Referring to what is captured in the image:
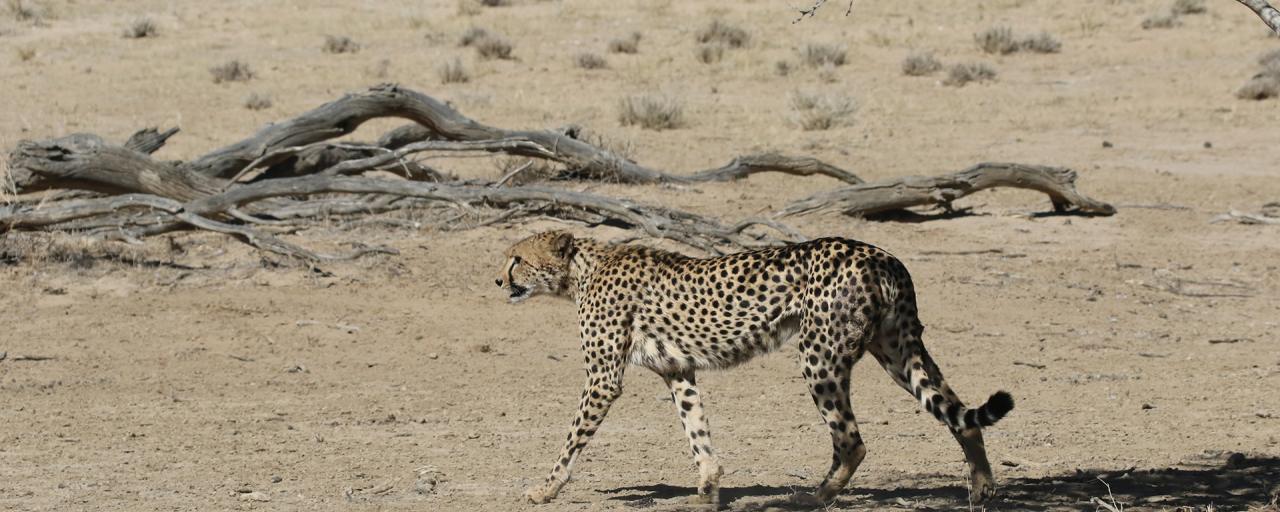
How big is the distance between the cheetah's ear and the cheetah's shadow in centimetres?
108

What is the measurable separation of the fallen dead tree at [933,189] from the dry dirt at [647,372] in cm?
15

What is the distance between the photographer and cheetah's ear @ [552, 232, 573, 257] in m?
7.33

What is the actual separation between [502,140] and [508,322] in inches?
103

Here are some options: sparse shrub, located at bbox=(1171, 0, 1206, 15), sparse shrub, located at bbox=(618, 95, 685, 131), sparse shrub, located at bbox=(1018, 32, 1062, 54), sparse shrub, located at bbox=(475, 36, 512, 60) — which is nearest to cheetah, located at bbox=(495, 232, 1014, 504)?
sparse shrub, located at bbox=(618, 95, 685, 131)

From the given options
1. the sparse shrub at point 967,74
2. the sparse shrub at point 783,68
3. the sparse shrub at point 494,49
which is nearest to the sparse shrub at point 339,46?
the sparse shrub at point 494,49

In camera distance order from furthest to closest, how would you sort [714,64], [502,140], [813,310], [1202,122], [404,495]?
[714,64] < [1202,122] < [502,140] < [404,495] < [813,310]

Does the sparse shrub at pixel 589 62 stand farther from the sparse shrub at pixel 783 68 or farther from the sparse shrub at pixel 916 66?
the sparse shrub at pixel 916 66

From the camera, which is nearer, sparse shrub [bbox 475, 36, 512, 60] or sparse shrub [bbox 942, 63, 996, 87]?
sparse shrub [bbox 942, 63, 996, 87]

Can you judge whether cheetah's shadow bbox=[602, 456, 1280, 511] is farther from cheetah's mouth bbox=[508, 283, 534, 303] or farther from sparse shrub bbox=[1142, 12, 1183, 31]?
sparse shrub bbox=[1142, 12, 1183, 31]

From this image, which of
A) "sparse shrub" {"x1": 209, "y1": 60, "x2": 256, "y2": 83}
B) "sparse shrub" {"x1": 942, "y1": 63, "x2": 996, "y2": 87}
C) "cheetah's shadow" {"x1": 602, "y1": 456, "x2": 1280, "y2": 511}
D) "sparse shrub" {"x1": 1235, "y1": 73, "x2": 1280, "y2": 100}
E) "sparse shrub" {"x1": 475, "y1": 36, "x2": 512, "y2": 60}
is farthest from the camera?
"sparse shrub" {"x1": 475, "y1": 36, "x2": 512, "y2": 60}

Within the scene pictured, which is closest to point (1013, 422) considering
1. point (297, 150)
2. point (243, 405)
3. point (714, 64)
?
point (243, 405)

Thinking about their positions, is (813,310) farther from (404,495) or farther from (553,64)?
(553,64)

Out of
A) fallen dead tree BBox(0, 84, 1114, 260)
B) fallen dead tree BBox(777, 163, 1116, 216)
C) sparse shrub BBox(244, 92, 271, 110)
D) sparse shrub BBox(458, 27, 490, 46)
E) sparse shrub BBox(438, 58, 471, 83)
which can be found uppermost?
fallen dead tree BBox(0, 84, 1114, 260)

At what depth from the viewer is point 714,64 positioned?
24547mm
